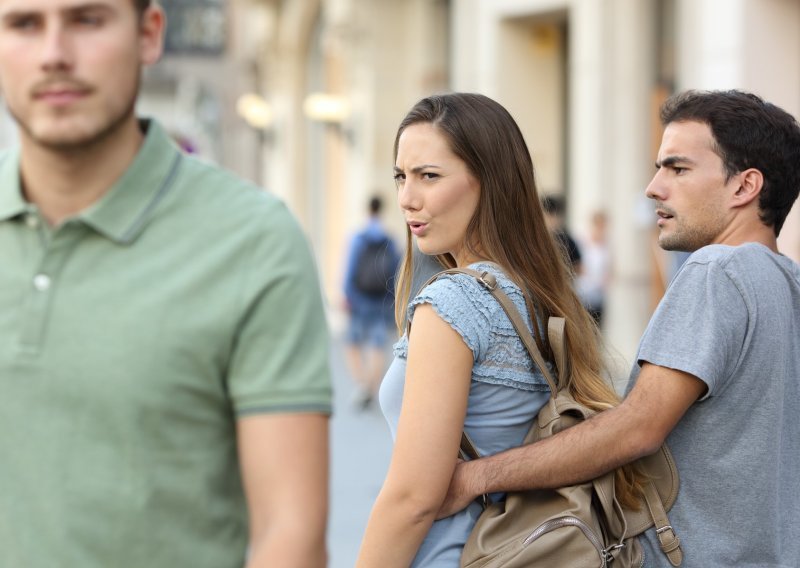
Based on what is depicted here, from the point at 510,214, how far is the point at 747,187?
485mm

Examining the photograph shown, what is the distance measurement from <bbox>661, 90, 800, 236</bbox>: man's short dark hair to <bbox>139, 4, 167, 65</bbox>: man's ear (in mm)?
1208

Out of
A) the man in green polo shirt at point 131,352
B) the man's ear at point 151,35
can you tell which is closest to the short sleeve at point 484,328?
the man in green polo shirt at point 131,352

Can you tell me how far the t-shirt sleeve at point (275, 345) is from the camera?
78.1 inches

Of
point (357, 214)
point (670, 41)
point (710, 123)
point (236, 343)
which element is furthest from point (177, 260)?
point (357, 214)

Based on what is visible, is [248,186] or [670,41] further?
[670,41]

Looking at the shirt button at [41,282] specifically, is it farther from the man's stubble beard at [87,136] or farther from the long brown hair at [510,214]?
the long brown hair at [510,214]

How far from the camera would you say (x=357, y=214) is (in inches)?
813

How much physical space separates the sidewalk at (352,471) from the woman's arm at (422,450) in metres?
3.28

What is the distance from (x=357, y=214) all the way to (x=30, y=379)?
61.4ft

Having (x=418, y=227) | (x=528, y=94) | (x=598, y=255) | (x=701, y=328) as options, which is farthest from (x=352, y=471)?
(x=528, y=94)

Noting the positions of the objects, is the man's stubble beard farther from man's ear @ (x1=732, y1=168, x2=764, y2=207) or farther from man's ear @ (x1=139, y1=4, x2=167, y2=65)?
man's ear @ (x1=732, y1=168, x2=764, y2=207)

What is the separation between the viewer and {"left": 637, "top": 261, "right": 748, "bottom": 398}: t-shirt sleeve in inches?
103

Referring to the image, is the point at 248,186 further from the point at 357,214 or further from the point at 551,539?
the point at 357,214

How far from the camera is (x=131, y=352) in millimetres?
1941
